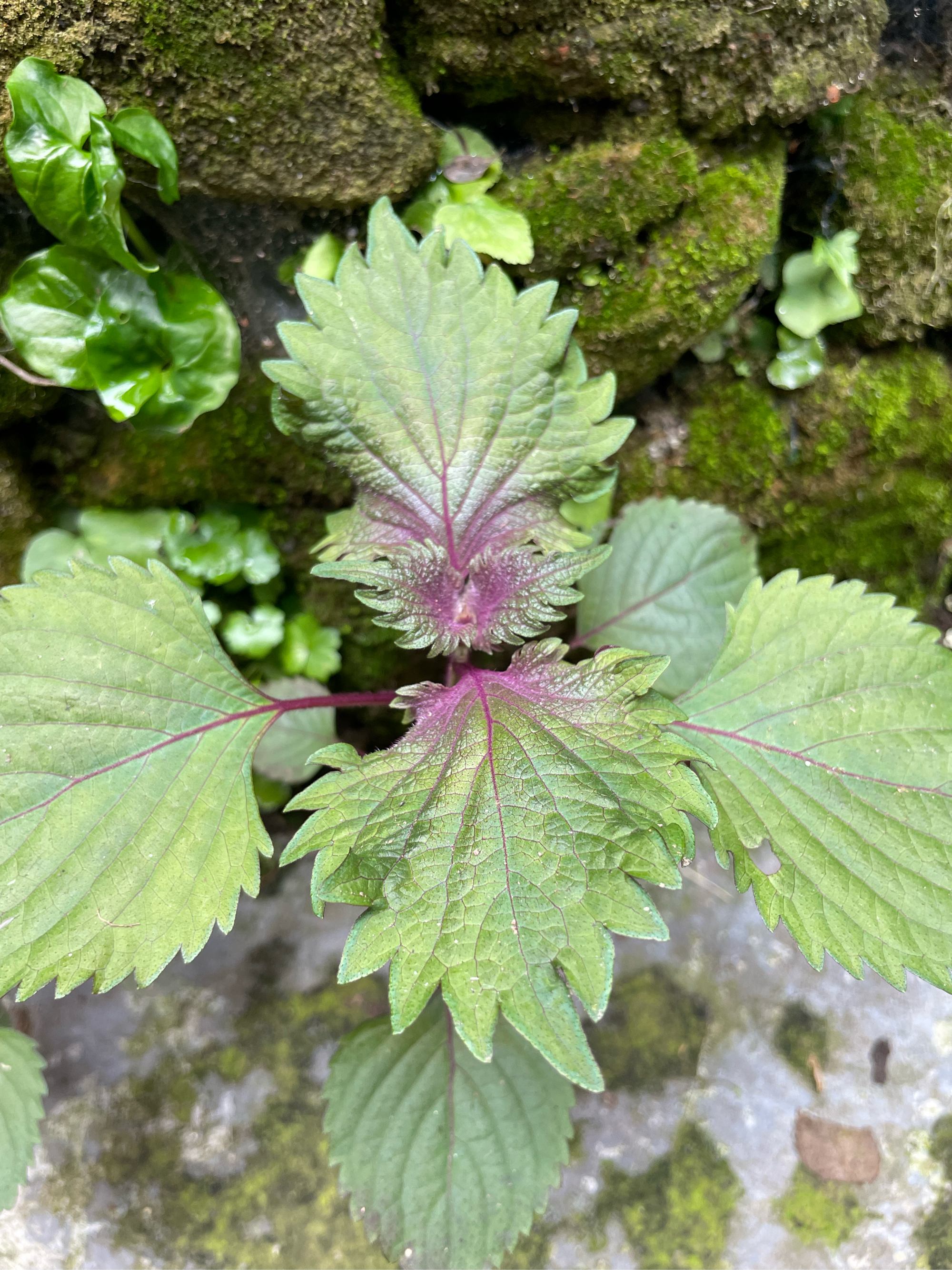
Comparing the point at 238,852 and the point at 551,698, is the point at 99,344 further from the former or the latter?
the point at 551,698

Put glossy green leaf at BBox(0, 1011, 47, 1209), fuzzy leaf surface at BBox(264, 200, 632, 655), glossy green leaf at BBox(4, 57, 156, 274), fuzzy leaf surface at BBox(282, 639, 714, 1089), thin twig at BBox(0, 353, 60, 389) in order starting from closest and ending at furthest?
fuzzy leaf surface at BBox(282, 639, 714, 1089)
glossy green leaf at BBox(4, 57, 156, 274)
fuzzy leaf surface at BBox(264, 200, 632, 655)
thin twig at BBox(0, 353, 60, 389)
glossy green leaf at BBox(0, 1011, 47, 1209)

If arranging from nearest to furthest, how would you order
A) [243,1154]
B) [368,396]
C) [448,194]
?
[368,396] → [448,194] → [243,1154]

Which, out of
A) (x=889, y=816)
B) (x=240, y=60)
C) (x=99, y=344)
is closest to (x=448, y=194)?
(x=240, y=60)

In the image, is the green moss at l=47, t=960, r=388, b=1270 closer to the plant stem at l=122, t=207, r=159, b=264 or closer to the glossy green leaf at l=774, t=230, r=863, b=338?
the plant stem at l=122, t=207, r=159, b=264

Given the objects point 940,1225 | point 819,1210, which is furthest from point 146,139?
point 940,1225

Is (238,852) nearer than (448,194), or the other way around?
(238,852)

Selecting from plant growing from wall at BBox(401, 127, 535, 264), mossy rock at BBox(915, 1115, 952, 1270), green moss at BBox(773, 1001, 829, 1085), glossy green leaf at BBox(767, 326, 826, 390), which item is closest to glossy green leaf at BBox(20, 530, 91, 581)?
plant growing from wall at BBox(401, 127, 535, 264)
